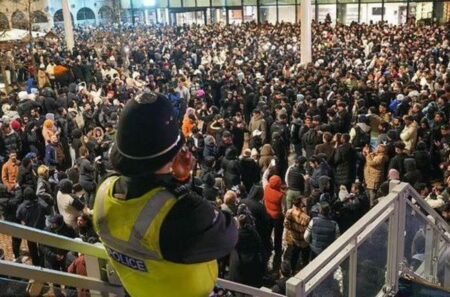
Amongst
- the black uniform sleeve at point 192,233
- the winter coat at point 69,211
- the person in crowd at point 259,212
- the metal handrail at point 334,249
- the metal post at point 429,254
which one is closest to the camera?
the black uniform sleeve at point 192,233

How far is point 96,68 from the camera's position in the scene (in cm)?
2111

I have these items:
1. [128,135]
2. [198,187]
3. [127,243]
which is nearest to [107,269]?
[127,243]

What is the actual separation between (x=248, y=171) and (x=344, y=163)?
1.64m

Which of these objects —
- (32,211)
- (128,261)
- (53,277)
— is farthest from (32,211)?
(128,261)

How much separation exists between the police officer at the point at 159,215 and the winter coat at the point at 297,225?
5.19 m

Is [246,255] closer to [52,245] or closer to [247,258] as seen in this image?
[247,258]

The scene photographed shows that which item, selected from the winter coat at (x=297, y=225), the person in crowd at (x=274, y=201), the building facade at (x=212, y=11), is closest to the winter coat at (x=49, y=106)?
the person in crowd at (x=274, y=201)

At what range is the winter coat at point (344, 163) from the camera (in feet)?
30.6

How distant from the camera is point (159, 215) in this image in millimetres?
1891

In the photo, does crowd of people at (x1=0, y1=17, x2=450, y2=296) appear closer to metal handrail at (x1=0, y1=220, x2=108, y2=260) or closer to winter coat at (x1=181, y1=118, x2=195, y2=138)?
winter coat at (x1=181, y1=118, x2=195, y2=138)

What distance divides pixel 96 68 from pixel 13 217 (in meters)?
13.6

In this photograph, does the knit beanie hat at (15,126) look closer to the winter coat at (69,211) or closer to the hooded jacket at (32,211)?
the hooded jacket at (32,211)

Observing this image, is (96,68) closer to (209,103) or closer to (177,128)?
(209,103)

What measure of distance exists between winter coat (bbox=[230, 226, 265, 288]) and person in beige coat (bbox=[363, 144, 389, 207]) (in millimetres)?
3251
